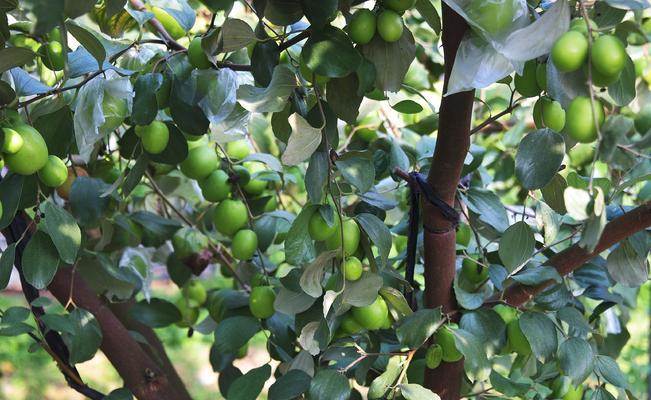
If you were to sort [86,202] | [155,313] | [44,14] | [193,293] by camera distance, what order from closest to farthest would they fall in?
1. [44,14]
2. [86,202]
3. [155,313]
4. [193,293]

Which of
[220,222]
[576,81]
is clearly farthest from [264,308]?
[576,81]

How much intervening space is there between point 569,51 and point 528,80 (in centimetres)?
19

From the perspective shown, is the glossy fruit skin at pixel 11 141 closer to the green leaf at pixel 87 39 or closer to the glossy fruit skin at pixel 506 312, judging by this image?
the green leaf at pixel 87 39

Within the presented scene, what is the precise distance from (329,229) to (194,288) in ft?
1.86

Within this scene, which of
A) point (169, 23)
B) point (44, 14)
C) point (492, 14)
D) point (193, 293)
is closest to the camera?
point (44, 14)

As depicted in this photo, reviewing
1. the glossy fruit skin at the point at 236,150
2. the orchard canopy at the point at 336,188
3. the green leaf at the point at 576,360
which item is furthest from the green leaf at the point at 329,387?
the glossy fruit skin at the point at 236,150

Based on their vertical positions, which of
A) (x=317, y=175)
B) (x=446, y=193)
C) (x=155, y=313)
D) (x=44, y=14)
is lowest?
(x=155, y=313)

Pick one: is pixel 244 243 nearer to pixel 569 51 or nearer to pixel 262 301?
pixel 262 301

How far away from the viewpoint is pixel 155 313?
3.52 feet

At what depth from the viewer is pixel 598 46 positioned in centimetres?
45

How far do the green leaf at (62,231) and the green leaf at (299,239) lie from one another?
7.4 inches

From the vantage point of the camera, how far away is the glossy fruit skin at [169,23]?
3.16ft

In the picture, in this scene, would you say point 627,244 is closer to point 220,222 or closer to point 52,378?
point 220,222

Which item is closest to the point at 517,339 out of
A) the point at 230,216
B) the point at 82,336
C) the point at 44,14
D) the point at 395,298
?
the point at 395,298
